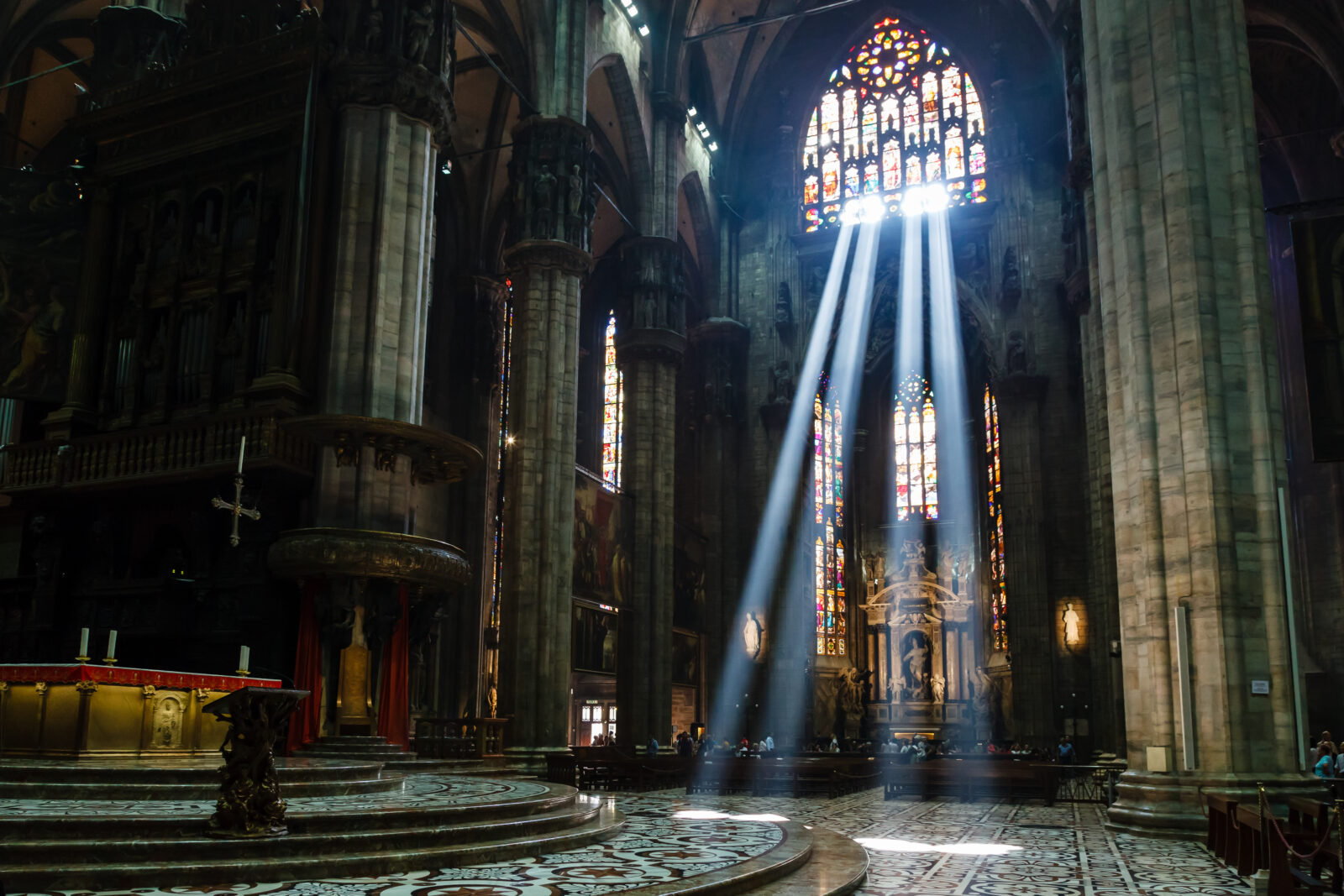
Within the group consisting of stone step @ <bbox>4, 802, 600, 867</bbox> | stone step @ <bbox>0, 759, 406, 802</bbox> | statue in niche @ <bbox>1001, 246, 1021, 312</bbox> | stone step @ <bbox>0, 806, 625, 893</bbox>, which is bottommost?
stone step @ <bbox>0, 806, 625, 893</bbox>

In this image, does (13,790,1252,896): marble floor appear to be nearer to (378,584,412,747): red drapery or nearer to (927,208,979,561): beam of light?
(378,584,412,747): red drapery

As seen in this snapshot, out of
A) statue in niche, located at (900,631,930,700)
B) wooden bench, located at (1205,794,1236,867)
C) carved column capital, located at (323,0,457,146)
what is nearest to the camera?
wooden bench, located at (1205,794,1236,867)

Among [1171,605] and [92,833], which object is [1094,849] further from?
[92,833]

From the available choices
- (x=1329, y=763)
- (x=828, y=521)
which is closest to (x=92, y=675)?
(x=1329, y=763)

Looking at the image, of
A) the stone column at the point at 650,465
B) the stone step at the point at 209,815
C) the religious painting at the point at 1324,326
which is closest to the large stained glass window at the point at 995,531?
the stone column at the point at 650,465

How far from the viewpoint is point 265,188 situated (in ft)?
54.3

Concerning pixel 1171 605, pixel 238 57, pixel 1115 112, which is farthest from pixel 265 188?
pixel 1171 605

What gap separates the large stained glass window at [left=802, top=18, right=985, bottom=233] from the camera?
32.6 metres

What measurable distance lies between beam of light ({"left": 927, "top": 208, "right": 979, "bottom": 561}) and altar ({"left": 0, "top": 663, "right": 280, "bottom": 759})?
81.8 feet

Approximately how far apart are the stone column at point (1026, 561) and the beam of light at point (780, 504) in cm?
562

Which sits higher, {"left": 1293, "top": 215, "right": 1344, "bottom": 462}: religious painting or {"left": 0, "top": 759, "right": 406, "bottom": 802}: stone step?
{"left": 1293, "top": 215, "right": 1344, "bottom": 462}: religious painting

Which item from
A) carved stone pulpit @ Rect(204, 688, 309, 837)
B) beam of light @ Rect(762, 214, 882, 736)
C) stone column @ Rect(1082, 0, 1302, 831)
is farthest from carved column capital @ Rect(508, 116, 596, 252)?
carved stone pulpit @ Rect(204, 688, 309, 837)

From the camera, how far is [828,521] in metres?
34.3

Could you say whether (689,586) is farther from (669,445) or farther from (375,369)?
(375,369)
